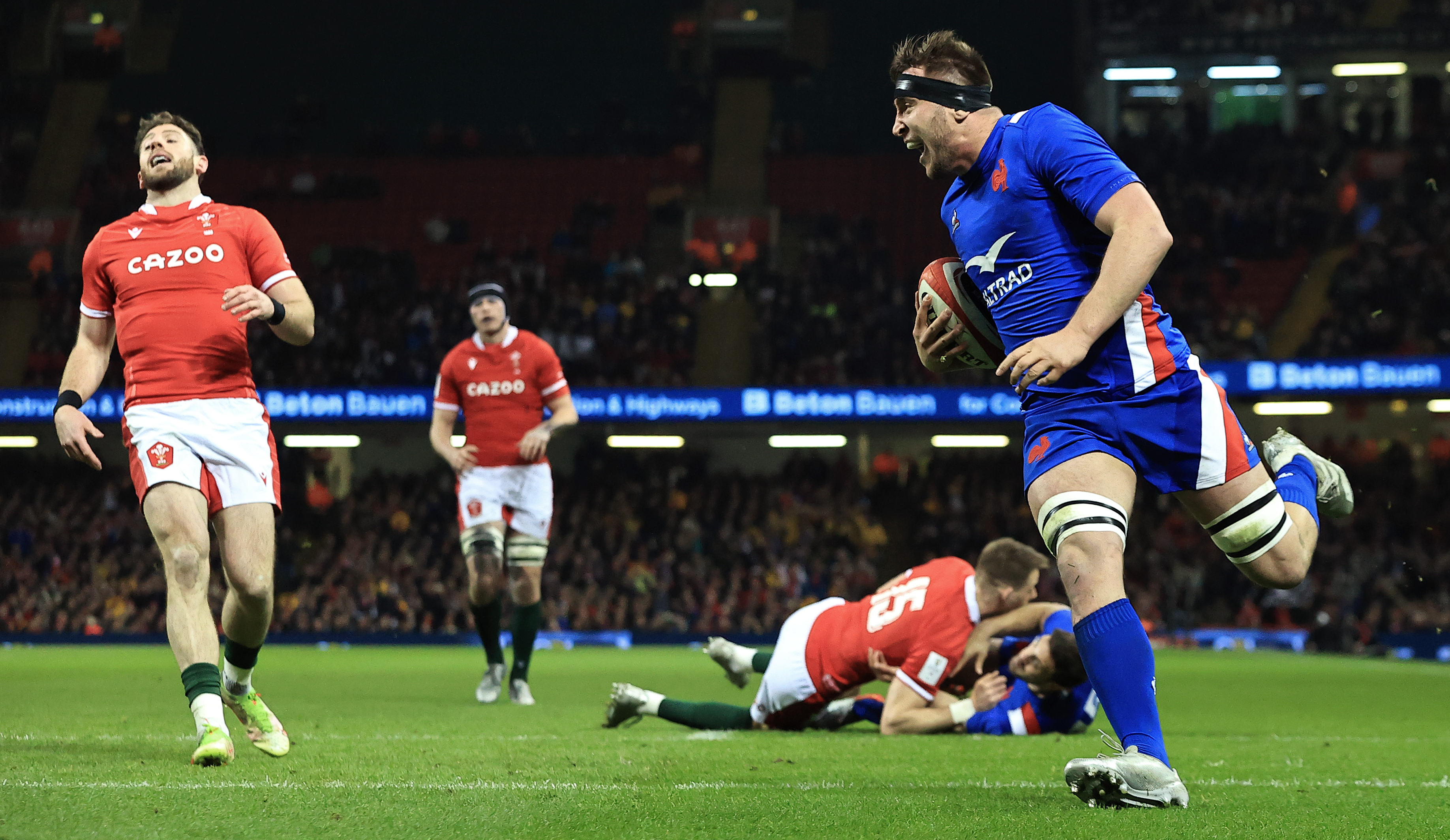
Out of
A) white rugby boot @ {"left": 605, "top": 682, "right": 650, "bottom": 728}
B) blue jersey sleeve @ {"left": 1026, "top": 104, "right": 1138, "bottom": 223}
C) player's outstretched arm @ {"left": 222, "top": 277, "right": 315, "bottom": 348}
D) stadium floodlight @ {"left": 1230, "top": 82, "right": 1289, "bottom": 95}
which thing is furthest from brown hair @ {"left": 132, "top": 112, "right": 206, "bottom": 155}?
stadium floodlight @ {"left": 1230, "top": 82, "right": 1289, "bottom": 95}

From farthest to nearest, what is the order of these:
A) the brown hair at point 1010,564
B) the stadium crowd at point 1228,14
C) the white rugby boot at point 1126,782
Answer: the stadium crowd at point 1228,14
the brown hair at point 1010,564
the white rugby boot at point 1126,782

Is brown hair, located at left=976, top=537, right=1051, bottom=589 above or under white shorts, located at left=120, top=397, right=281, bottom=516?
under

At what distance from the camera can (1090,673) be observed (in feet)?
12.5

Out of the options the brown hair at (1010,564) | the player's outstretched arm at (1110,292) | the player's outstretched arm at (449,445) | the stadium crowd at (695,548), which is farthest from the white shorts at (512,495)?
the stadium crowd at (695,548)

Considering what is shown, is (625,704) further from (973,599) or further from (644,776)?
(644,776)

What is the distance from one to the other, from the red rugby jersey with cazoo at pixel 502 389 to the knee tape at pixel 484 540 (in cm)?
47

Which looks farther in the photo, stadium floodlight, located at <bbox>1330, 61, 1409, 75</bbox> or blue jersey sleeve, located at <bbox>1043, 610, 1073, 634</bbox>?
stadium floodlight, located at <bbox>1330, 61, 1409, 75</bbox>

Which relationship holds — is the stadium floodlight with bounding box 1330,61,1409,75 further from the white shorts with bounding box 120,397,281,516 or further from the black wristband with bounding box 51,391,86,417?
the black wristband with bounding box 51,391,86,417

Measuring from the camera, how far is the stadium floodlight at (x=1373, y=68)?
98.6 ft

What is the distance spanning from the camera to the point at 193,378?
16.9 ft

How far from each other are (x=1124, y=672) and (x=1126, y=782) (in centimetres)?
32

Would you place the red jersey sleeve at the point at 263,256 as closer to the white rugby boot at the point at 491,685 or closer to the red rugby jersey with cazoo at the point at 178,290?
the red rugby jersey with cazoo at the point at 178,290

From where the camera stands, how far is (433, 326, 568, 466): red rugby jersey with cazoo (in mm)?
9375

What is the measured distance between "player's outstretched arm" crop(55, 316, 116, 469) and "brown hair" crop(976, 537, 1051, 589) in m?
3.73
